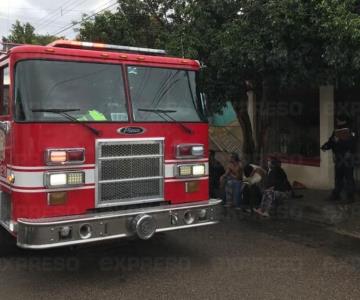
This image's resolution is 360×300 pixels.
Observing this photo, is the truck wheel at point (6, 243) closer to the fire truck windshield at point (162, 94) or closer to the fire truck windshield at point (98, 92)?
the fire truck windshield at point (98, 92)

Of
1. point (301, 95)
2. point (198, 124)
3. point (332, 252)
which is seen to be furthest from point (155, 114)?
point (301, 95)

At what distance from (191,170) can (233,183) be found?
3.85 m

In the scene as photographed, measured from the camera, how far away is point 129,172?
572cm

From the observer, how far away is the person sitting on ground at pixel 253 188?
31.5ft

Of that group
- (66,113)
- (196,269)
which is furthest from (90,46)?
(196,269)

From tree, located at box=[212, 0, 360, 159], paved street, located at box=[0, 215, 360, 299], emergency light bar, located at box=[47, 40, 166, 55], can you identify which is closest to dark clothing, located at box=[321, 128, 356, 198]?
tree, located at box=[212, 0, 360, 159]

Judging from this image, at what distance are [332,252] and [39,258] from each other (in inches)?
149

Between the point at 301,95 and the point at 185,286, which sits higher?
the point at 301,95

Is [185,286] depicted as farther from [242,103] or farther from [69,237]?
[242,103]

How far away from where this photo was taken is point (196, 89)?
644 cm

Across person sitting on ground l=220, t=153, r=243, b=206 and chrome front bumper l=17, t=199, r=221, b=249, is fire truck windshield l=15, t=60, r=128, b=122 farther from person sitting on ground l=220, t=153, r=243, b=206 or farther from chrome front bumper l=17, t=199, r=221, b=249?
person sitting on ground l=220, t=153, r=243, b=206

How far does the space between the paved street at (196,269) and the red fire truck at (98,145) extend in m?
0.57

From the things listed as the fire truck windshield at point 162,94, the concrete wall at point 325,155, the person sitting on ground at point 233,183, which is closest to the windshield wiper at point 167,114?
the fire truck windshield at point 162,94

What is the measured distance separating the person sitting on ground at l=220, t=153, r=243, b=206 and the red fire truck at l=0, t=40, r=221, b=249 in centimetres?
357
